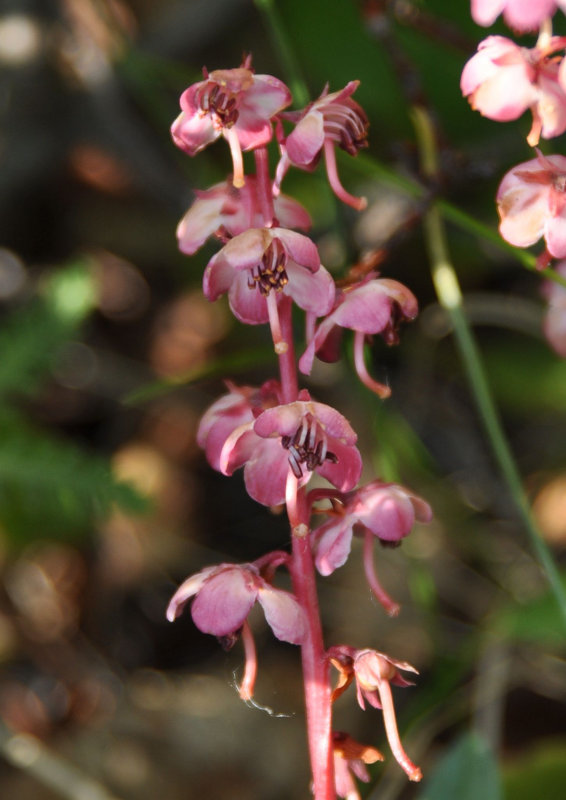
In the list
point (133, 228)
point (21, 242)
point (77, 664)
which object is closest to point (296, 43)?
point (133, 228)

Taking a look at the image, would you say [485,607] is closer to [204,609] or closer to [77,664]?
[77,664]

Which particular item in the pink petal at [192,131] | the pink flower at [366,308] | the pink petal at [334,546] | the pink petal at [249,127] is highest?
the pink petal at [192,131]

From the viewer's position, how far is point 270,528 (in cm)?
136

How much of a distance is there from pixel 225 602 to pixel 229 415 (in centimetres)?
12

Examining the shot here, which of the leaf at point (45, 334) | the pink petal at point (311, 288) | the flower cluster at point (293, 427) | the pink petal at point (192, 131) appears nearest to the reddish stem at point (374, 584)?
the flower cluster at point (293, 427)

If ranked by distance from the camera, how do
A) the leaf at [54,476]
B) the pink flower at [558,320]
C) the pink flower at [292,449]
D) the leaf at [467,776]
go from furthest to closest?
the leaf at [54,476], the pink flower at [558,320], the leaf at [467,776], the pink flower at [292,449]

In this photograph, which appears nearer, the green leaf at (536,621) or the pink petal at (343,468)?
the pink petal at (343,468)

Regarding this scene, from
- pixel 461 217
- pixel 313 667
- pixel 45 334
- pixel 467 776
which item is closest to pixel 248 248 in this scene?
pixel 313 667

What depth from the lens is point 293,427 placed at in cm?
47

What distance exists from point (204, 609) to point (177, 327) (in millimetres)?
1129

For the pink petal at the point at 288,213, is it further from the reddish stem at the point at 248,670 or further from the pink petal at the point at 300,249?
the reddish stem at the point at 248,670

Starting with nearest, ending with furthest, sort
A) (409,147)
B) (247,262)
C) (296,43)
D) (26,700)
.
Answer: (247,262) → (409,147) → (296,43) → (26,700)

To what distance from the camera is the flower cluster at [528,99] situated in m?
0.50

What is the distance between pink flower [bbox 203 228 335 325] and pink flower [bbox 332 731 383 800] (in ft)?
0.78
